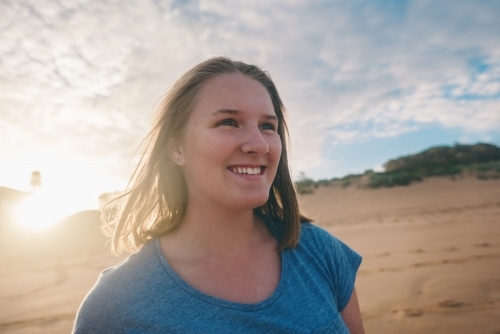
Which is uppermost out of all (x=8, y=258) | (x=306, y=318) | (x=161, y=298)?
(x=161, y=298)

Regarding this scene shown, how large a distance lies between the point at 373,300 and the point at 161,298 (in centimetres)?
263

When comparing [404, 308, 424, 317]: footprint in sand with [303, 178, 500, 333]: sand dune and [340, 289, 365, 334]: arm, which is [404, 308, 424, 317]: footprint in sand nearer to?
[303, 178, 500, 333]: sand dune

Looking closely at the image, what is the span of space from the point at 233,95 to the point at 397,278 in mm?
3233

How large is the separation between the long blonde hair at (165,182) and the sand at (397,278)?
0.99 m

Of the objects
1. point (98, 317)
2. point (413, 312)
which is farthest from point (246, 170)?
point (413, 312)

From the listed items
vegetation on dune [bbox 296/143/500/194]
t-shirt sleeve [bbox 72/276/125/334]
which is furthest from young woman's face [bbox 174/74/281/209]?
vegetation on dune [bbox 296/143/500/194]

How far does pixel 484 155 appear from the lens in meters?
23.3

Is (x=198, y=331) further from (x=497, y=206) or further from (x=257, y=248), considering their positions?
(x=497, y=206)

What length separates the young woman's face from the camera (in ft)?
5.41

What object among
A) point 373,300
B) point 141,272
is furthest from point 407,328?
point 141,272

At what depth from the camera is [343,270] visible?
1816mm

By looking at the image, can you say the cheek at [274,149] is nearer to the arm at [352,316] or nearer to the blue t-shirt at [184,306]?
the blue t-shirt at [184,306]

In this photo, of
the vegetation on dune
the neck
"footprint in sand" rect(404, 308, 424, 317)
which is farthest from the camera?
the vegetation on dune

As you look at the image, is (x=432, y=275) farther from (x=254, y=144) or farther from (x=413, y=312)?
(x=254, y=144)
